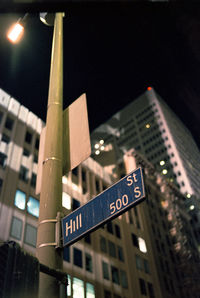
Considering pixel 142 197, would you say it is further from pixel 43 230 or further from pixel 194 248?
pixel 194 248

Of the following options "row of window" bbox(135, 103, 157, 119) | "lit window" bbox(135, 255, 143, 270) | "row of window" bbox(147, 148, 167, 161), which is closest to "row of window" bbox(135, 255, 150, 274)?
"lit window" bbox(135, 255, 143, 270)

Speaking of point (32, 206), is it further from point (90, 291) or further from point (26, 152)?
point (90, 291)

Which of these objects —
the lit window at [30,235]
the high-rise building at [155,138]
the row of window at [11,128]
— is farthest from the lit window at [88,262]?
the high-rise building at [155,138]

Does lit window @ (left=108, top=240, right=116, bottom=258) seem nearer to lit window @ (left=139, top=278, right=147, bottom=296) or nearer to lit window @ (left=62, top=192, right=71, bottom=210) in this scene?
lit window @ (left=139, top=278, right=147, bottom=296)

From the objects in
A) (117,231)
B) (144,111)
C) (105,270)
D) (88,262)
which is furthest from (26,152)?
(144,111)

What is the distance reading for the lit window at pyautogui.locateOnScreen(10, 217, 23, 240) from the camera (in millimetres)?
26828

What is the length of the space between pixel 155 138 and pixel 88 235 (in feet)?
443

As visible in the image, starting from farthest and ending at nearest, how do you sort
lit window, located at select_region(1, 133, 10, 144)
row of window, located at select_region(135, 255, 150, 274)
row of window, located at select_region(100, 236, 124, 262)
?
row of window, located at select_region(135, 255, 150, 274)
row of window, located at select_region(100, 236, 124, 262)
lit window, located at select_region(1, 133, 10, 144)

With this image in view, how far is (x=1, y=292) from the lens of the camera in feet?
8.29

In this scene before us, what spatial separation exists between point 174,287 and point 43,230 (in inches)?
2412

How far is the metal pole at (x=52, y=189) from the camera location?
3.51 metres

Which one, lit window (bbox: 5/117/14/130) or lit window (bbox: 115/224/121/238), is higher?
lit window (bbox: 5/117/14/130)

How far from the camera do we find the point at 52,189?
431 cm

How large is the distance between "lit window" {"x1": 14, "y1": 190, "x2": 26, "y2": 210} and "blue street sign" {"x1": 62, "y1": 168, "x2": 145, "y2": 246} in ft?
86.7
